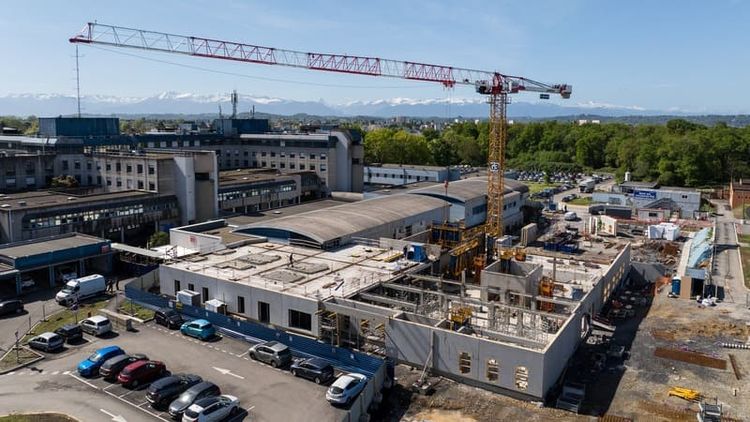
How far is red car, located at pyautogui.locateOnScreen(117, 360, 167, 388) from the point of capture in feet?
65.1

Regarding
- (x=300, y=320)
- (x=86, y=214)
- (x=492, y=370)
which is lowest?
(x=492, y=370)

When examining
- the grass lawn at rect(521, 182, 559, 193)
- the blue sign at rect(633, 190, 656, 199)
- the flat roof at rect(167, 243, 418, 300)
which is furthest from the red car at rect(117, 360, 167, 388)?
the grass lawn at rect(521, 182, 559, 193)

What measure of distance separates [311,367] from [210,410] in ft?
13.5

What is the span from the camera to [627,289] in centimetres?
3494

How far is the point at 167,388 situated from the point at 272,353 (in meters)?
4.05

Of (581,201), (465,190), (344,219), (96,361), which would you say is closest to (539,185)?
(581,201)

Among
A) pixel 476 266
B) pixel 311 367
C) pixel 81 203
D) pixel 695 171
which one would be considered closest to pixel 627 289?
pixel 476 266

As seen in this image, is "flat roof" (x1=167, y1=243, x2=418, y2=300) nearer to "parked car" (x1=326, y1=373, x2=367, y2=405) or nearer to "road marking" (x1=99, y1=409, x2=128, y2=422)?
"parked car" (x1=326, y1=373, x2=367, y2=405)

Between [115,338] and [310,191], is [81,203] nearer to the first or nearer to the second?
[115,338]

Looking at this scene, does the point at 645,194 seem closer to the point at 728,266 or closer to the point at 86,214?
the point at 728,266

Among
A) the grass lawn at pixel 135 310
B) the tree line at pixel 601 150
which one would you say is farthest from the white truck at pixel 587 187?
the grass lawn at pixel 135 310

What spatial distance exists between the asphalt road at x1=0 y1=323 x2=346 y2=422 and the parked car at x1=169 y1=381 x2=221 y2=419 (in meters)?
0.50

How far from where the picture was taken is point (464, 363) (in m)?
21.2

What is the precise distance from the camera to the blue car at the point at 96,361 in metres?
20.7
